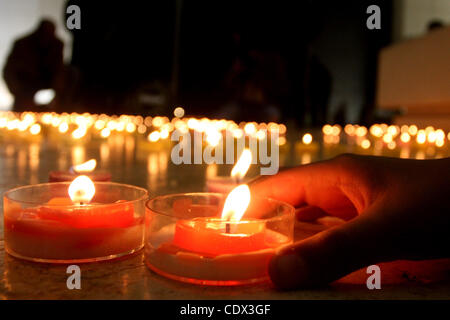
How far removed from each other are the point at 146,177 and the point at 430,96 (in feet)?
12.0

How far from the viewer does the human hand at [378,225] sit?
49 cm

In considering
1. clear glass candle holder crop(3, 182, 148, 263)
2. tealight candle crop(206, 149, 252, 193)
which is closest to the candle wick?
clear glass candle holder crop(3, 182, 148, 263)

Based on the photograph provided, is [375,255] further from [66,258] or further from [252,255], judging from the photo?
[66,258]

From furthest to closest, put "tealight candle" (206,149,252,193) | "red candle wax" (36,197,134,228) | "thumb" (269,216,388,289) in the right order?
"tealight candle" (206,149,252,193) < "red candle wax" (36,197,134,228) < "thumb" (269,216,388,289)

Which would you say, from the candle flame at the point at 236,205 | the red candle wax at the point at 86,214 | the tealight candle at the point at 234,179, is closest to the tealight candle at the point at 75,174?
the tealight candle at the point at 234,179

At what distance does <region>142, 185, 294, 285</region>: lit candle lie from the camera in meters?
0.52

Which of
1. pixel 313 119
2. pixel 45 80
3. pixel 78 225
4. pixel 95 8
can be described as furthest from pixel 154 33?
pixel 78 225

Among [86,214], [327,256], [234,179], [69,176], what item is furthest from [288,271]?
[69,176]

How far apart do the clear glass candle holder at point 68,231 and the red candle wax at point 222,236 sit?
4.3 inches

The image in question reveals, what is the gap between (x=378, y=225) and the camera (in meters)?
0.51

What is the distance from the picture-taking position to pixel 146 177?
1.49 m

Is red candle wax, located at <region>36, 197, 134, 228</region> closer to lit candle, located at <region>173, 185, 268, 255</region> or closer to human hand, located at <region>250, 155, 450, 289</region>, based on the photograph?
lit candle, located at <region>173, 185, 268, 255</region>

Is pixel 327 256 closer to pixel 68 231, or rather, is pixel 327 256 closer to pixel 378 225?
pixel 378 225

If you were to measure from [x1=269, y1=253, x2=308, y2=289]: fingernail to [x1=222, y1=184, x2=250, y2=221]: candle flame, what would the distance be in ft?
0.36
